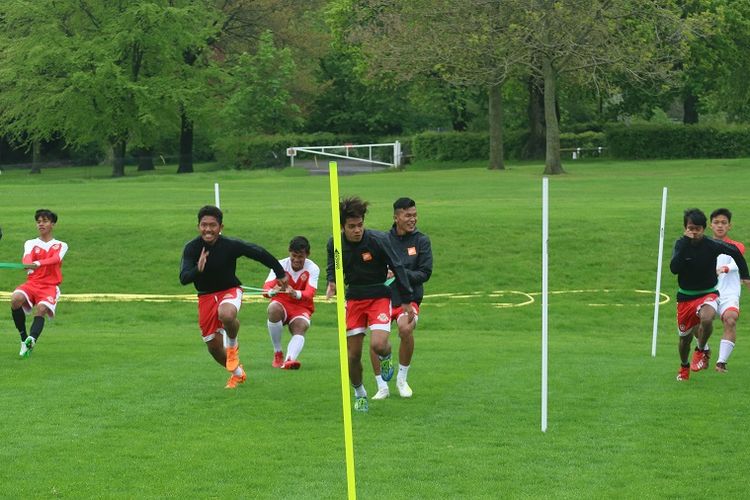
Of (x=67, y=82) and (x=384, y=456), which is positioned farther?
(x=67, y=82)

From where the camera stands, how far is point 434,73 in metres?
61.8

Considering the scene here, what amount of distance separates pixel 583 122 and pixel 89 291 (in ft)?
226

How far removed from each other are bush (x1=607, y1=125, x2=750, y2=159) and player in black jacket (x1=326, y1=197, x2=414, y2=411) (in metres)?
61.4

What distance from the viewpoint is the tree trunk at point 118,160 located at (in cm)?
7238

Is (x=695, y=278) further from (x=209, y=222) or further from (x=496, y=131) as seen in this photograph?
(x=496, y=131)

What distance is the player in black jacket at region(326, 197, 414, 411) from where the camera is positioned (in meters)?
12.2

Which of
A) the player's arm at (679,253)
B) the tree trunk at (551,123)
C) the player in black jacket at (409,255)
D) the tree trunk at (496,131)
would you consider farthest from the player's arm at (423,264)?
the tree trunk at (496,131)

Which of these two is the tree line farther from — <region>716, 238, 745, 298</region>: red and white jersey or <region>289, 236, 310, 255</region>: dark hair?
<region>289, 236, 310, 255</region>: dark hair

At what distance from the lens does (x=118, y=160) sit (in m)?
72.6

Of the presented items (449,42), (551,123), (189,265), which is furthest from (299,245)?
(551,123)

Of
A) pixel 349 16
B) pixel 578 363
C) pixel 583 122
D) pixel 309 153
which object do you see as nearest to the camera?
pixel 578 363

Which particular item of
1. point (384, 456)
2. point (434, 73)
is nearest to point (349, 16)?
point (434, 73)

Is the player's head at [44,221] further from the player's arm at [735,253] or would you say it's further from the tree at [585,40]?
the tree at [585,40]

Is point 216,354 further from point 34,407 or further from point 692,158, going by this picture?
point 692,158
